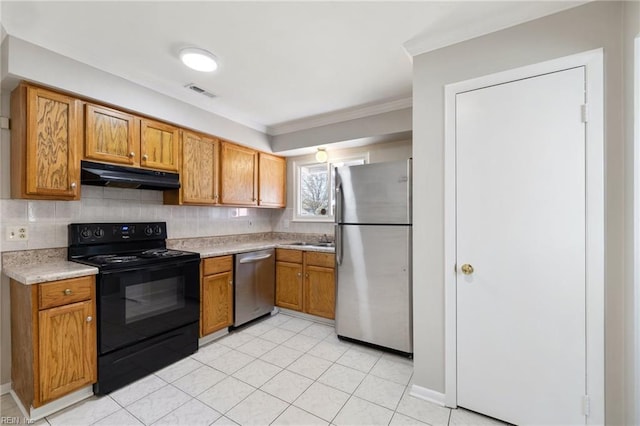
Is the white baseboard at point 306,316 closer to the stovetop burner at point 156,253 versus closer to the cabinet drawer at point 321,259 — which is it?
the cabinet drawer at point 321,259

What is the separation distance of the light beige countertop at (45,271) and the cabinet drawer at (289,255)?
191 centimetres

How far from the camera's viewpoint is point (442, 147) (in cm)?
190

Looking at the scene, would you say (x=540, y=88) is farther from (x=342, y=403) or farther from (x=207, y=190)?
(x=207, y=190)

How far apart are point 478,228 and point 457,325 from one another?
25.6 inches

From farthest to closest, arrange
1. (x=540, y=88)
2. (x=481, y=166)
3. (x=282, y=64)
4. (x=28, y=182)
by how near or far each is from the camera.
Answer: (x=282, y=64)
(x=28, y=182)
(x=481, y=166)
(x=540, y=88)

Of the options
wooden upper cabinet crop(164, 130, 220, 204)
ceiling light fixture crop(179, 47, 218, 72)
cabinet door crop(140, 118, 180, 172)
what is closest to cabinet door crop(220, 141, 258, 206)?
wooden upper cabinet crop(164, 130, 220, 204)

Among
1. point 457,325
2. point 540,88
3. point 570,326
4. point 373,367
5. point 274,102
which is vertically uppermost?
point 274,102

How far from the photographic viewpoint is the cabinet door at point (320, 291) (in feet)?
10.5

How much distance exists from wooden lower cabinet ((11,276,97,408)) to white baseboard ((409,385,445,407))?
221 centimetres

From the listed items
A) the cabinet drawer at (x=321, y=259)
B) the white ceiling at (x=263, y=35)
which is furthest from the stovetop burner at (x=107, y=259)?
the cabinet drawer at (x=321, y=259)

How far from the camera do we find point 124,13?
5.41 feet

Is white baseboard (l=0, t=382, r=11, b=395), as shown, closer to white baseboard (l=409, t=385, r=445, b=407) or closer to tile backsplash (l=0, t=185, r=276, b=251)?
tile backsplash (l=0, t=185, r=276, b=251)

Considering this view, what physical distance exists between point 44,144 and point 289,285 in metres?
2.56

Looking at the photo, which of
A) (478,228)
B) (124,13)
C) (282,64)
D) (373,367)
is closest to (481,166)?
(478,228)
